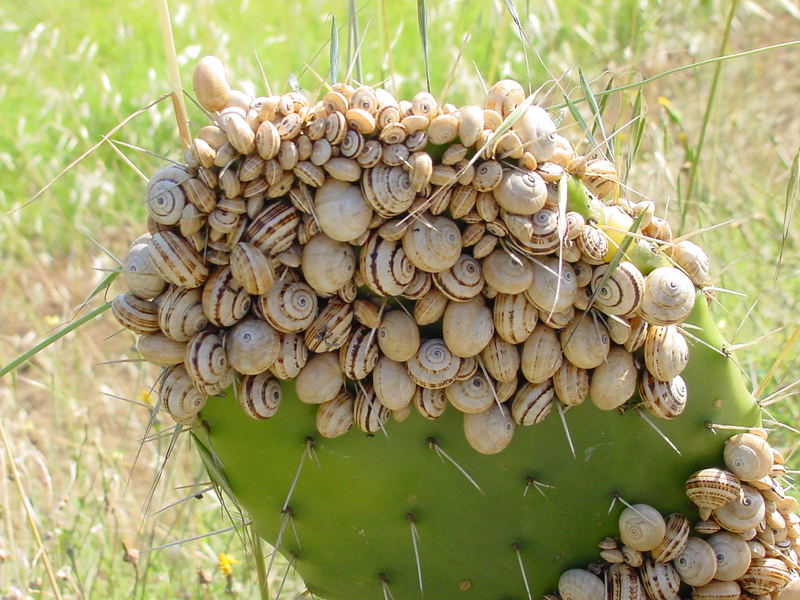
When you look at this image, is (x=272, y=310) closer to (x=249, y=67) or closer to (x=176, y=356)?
(x=176, y=356)

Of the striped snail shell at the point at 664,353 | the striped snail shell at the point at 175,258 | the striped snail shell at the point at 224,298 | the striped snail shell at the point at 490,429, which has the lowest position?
the striped snail shell at the point at 490,429

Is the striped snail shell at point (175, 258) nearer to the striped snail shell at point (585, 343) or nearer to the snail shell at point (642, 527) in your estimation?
the striped snail shell at point (585, 343)

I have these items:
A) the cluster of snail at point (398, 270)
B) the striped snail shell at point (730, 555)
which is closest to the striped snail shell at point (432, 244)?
the cluster of snail at point (398, 270)

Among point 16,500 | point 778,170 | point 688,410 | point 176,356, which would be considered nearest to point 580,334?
point 688,410

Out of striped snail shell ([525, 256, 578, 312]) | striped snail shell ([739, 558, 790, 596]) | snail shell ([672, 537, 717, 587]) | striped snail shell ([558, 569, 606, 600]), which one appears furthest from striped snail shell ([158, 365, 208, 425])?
striped snail shell ([739, 558, 790, 596])

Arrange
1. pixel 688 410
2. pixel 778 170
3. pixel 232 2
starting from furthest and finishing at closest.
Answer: pixel 232 2 < pixel 778 170 < pixel 688 410

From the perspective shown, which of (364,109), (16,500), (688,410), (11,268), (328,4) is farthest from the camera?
(328,4)
